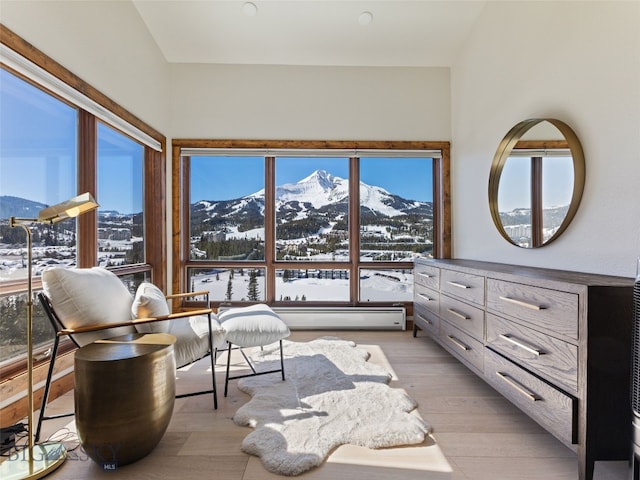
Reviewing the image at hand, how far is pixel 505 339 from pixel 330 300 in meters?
2.26

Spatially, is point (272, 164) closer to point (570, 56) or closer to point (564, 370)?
point (570, 56)

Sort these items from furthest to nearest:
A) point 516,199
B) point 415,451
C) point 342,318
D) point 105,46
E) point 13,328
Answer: point 342,318 < point 105,46 < point 516,199 < point 13,328 < point 415,451

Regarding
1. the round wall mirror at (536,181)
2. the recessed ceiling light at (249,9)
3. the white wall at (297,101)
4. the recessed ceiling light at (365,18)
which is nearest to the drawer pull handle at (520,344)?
the round wall mirror at (536,181)

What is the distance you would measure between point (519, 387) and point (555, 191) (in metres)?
1.25

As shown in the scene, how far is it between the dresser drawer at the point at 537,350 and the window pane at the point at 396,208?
197cm

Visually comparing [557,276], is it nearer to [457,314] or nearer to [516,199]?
[457,314]

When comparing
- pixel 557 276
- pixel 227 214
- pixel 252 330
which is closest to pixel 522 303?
pixel 557 276

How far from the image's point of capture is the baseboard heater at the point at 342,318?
3.60 meters

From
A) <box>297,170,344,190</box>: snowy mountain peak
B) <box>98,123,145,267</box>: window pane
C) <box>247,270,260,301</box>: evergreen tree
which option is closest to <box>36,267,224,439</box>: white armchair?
<box>98,123,145,267</box>: window pane

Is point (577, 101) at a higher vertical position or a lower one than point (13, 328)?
higher

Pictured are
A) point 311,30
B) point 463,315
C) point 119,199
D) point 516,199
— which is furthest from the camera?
point 311,30

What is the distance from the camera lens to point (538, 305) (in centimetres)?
154

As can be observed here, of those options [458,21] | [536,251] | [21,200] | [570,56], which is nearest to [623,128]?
[570,56]

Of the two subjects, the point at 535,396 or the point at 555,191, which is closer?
the point at 535,396
